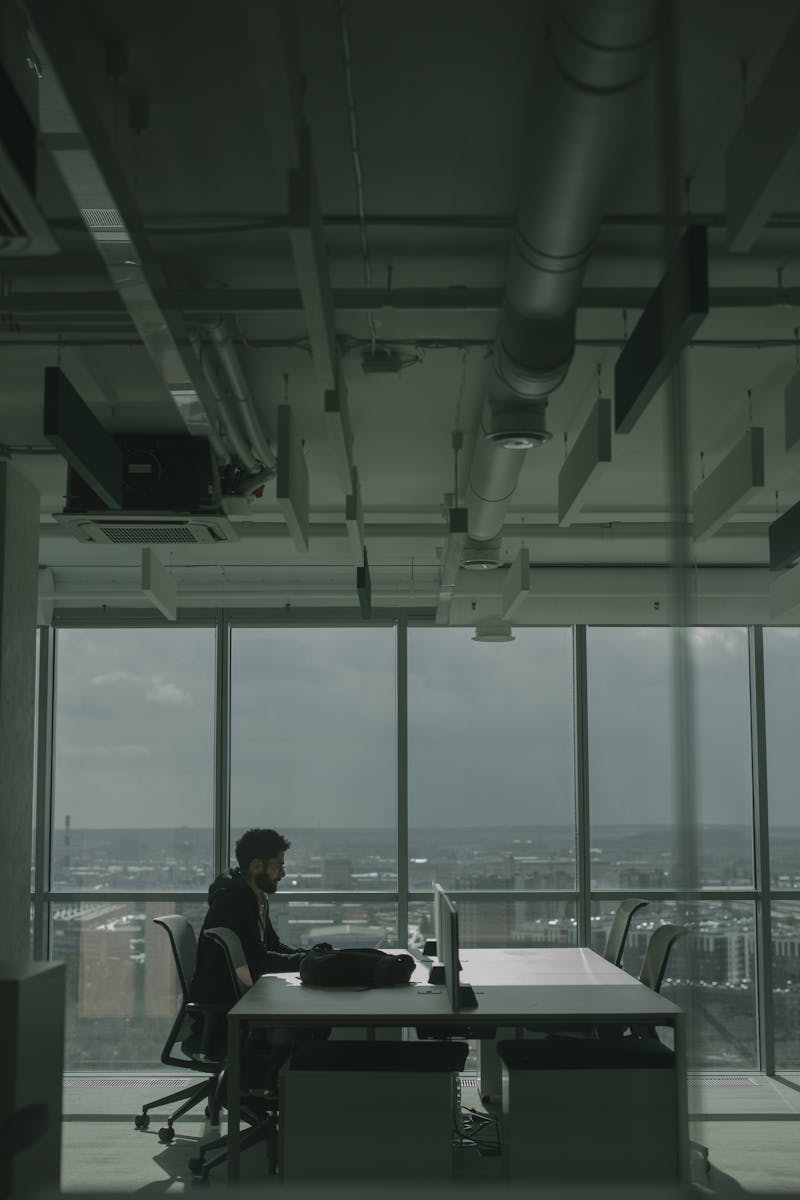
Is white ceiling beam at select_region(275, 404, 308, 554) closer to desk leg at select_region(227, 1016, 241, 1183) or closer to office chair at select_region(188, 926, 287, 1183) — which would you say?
office chair at select_region(188, 926, 287, 1183)

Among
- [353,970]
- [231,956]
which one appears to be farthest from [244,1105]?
[353,970]

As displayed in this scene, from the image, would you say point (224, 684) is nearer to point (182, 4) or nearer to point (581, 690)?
point (581, 690)

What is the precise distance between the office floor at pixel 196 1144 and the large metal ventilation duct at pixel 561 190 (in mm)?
2753

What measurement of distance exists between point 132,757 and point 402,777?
220 cm

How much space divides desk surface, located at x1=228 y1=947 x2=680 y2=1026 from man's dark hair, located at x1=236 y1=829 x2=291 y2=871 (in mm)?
726

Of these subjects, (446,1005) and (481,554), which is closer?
(446,1005)

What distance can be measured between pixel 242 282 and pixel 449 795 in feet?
20.2

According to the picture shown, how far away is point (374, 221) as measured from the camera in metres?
4.18

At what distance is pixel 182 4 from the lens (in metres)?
3.03

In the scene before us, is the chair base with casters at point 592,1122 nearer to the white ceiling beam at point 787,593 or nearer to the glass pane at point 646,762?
the white ceiling beam at point 787,593

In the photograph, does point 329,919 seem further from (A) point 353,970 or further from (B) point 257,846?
(A) point 353,970

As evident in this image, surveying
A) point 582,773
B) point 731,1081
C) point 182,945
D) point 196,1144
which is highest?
point 582,773

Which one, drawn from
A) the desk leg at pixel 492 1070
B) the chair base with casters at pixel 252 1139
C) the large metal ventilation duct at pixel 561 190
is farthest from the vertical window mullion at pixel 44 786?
the large metal ventilation duct at pixel 561 190

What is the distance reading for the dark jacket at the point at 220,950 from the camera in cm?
605
